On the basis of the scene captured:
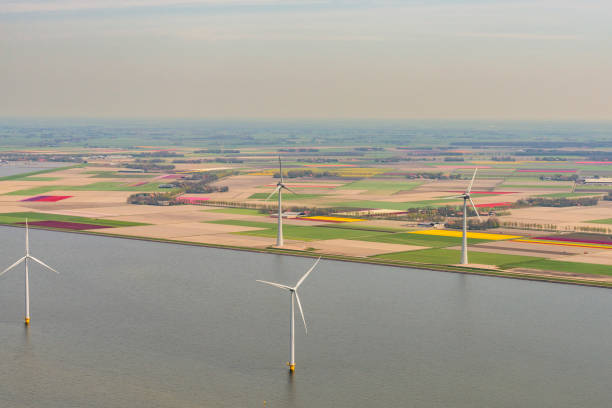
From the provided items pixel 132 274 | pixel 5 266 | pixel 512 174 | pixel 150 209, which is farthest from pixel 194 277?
pixel 512 174

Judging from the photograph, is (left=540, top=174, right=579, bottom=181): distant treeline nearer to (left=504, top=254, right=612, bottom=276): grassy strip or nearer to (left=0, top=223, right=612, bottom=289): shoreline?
(left=504, top=254, right=612, bottom=276): grassy strip

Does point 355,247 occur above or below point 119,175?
below

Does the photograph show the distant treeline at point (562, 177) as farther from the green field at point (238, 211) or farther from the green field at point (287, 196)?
the green field at point (238, 211)

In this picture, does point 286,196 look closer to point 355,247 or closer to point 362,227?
point 362,227

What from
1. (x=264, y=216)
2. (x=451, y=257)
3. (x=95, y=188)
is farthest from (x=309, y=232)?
(x=95, y=188)

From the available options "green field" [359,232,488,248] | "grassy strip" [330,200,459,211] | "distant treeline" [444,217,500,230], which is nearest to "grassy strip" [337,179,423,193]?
"grassy strip" [330,200,459,211]

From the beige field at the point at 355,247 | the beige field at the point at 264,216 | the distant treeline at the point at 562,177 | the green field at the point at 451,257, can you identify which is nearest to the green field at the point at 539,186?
the beige field at the point at 264,216

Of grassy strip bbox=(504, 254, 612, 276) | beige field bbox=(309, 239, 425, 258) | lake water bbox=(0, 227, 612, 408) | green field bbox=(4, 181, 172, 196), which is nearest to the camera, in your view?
lake water bbox=(0, 227, 612, 408)

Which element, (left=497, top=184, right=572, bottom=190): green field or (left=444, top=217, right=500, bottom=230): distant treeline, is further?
(left=497, top=184, right=572, bottom=190): green field
